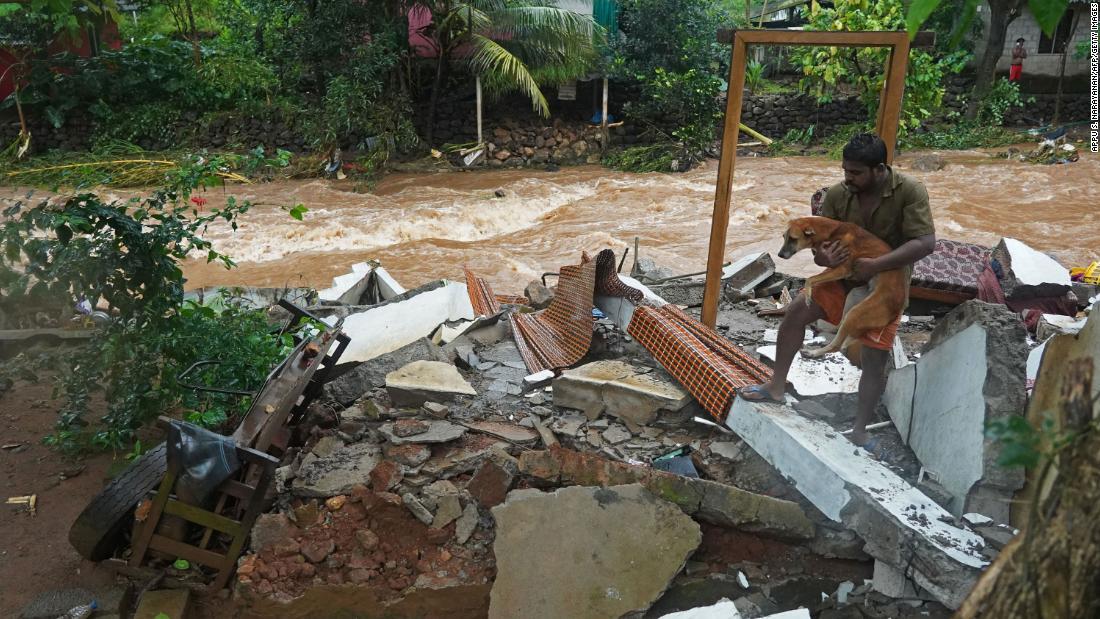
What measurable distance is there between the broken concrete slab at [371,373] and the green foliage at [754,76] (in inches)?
647

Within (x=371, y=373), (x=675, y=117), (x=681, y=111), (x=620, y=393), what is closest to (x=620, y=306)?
(x=620, y=393)

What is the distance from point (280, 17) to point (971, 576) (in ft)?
61.4

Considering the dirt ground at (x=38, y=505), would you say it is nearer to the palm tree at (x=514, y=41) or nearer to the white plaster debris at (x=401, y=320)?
the white plaster debris at (x=401, y=320)

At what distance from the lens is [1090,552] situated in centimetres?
140

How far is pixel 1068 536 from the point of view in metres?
1.41

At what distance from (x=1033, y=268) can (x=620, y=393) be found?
386 cm

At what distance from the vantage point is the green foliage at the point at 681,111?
55.5 feet

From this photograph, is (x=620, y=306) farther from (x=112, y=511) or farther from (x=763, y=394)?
(x=112, y=511)

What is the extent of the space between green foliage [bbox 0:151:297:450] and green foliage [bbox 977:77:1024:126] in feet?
60.6

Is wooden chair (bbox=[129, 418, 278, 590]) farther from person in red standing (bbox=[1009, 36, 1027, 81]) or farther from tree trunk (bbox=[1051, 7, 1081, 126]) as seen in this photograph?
person in red standing (bbox=[1009, 36, 1027, 81])

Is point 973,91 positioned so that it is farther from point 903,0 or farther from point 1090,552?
point 1090,552

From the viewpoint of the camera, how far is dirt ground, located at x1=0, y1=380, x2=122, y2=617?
3723 millimetres

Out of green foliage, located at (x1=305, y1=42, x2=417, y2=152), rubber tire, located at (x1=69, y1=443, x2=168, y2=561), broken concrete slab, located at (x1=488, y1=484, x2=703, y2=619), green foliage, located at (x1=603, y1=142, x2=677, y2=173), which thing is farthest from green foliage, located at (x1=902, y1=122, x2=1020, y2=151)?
rubber tire, located at (x1=69, y1=443, x2=168, y2=561)

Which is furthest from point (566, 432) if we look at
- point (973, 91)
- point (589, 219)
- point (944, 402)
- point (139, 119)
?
point (973, 91)
